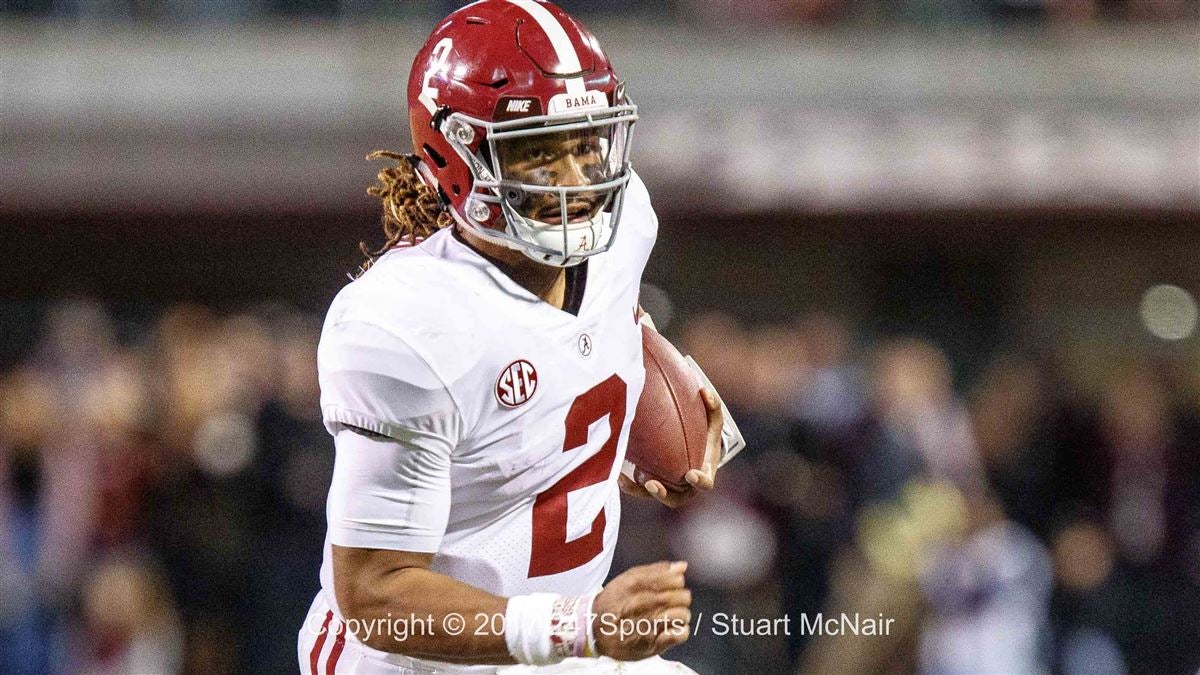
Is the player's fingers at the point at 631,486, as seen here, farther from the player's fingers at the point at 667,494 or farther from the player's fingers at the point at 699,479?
the player's fingers at the point at 699,479

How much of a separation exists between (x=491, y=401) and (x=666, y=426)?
18.8 inches

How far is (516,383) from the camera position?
2.37 meters

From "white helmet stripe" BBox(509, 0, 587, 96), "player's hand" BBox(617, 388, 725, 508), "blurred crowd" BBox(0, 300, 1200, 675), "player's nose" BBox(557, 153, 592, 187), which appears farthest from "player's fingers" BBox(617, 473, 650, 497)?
"blurred crowd" BBox(0, 300, 1200, 675)

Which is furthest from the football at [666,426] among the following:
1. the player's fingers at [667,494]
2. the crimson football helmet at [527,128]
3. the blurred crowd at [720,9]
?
the blurred crowd at [720,9]

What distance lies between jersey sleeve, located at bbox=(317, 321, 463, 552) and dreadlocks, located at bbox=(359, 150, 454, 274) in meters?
0.39

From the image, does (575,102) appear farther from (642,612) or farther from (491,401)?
(642,612)

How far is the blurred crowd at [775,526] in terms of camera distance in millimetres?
5316

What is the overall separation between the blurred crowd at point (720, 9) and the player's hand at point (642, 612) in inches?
279

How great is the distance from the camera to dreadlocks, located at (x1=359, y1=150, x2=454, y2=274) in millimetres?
2660

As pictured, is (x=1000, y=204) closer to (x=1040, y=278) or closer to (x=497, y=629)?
(x=1040, y=278)

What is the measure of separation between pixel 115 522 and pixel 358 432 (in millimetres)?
3628

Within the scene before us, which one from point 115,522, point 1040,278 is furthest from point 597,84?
point 1040,278

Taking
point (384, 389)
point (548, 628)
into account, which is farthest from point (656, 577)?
point (384, 389)

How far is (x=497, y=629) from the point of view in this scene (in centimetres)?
223
